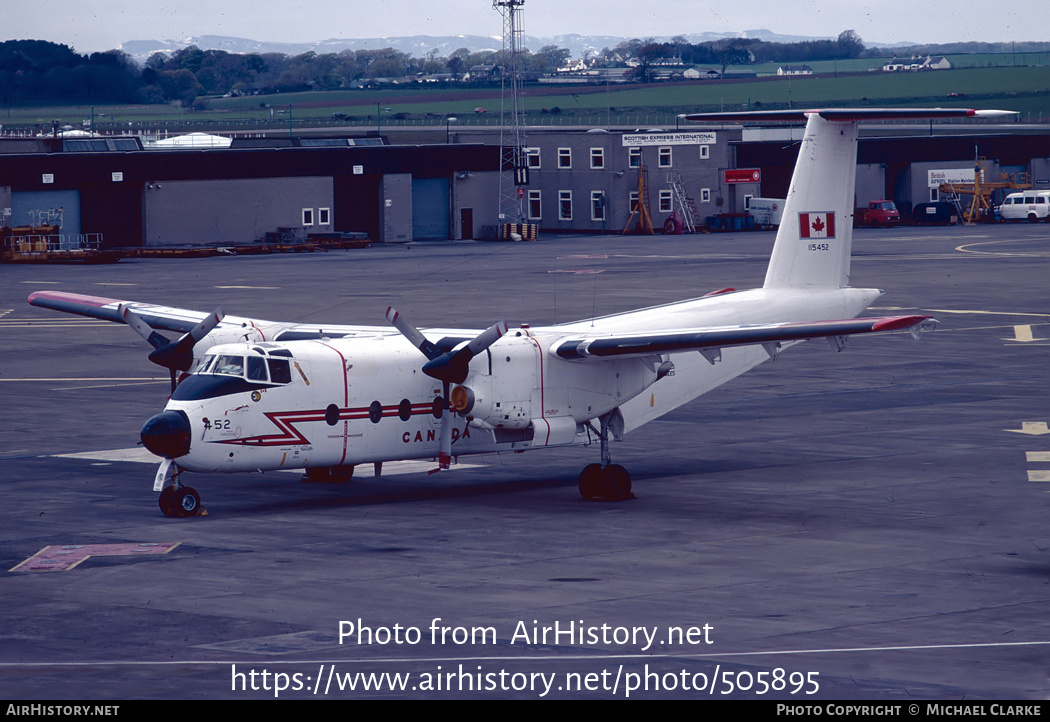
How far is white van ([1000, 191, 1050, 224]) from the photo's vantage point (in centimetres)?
12862

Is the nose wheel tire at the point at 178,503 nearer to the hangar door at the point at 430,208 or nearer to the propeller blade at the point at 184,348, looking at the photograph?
the propeller blade at the point at 184,348

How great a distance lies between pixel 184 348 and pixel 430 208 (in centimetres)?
9357

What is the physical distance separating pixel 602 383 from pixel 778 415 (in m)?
10.9

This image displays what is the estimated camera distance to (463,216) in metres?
122

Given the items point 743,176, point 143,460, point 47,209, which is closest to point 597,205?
point 743,176

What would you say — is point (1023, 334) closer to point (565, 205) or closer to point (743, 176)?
point (743, 176)

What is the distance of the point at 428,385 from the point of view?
29.2m

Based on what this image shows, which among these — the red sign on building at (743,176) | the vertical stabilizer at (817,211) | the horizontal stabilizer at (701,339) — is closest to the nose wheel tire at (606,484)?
the horizontal stabilizer at (701,339)

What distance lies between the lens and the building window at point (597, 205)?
411 ft

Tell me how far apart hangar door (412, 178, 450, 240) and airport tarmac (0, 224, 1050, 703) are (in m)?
71.5

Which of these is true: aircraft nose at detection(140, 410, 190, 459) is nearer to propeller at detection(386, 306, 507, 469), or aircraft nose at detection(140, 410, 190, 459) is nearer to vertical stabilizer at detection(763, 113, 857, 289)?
propeller at detection(386, 306, 507, 469)

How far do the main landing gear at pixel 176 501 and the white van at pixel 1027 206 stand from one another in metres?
115

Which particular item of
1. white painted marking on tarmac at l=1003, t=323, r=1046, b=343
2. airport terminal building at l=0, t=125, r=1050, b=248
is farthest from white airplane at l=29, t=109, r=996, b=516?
airport terminal building at l=0, t=125, r=1050, b=248

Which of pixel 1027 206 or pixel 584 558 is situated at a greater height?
pixel 1027 206
